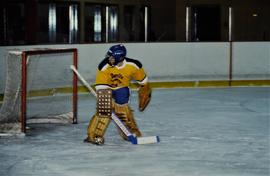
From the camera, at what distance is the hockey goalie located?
6.58 metres

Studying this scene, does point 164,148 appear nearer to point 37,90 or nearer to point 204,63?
point 37,90

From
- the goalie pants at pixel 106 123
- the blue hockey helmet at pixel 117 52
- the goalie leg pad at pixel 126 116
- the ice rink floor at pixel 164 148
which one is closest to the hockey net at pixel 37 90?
the ice rink floor at pixel 164 148

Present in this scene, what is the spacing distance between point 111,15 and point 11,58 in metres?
6.34

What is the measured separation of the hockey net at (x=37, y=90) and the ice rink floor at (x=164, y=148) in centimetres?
22

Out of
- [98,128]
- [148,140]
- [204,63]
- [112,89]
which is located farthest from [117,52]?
[204,63]

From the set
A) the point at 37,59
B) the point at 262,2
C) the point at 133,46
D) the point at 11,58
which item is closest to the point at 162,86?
the point at 133,46

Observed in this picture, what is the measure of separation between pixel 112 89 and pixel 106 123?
33 centimetres

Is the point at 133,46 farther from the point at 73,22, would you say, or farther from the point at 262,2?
the point at 262,2

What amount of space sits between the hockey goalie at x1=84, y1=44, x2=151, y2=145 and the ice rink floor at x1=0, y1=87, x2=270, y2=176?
0.63ft

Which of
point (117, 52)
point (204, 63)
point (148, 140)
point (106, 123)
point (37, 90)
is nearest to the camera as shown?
point (117, 52)

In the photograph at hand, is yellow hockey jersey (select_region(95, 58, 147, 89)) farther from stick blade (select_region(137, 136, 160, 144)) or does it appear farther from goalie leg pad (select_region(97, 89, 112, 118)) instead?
stick blade (select_region(137, 136, 160, 144))

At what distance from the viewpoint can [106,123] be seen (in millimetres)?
6617

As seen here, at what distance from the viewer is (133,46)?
12.2 m

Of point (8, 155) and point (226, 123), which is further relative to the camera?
point (226, 123)
